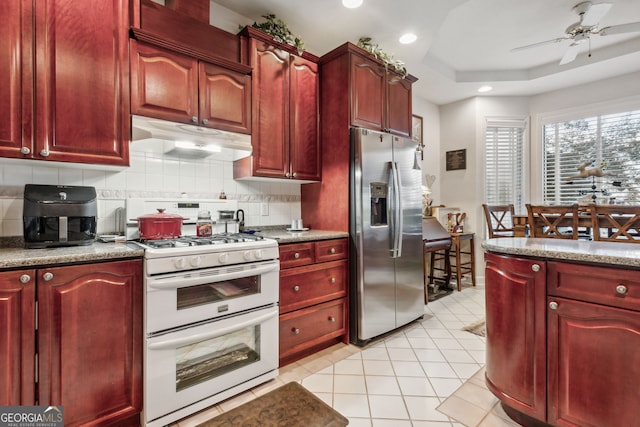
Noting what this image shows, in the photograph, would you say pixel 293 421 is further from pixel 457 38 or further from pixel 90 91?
pixel 457 38

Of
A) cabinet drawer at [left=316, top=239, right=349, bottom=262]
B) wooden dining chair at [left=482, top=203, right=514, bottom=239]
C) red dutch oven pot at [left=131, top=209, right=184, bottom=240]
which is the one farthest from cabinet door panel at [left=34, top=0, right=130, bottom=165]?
wooden dining chair at [left=482, top=203, right=514, bottom=239]

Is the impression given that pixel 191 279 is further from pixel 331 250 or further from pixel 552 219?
pixel 552 219

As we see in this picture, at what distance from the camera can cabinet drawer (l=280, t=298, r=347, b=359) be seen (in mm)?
2191

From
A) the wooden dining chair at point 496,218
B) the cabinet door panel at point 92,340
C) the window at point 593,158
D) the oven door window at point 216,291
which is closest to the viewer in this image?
the cabinet door panel at point 92,340

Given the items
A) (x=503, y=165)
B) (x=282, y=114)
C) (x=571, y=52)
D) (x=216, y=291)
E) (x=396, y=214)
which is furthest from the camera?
(x=503, y=165)

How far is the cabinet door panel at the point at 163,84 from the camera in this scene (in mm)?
1864

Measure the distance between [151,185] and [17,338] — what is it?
120 cm

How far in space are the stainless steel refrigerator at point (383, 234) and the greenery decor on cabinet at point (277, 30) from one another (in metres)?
0.91

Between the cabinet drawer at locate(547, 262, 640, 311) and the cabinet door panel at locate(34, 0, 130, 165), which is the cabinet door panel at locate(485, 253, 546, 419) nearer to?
the cabinet drawer at locate(547, 262, 640, 311)

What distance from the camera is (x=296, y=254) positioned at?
223 centimetres

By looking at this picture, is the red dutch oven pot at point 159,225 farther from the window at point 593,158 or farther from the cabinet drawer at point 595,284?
the window at point 593,158

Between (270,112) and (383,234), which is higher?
(270,112)

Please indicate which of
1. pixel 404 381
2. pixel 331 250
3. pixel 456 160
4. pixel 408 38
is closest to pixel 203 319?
pixel 331 250

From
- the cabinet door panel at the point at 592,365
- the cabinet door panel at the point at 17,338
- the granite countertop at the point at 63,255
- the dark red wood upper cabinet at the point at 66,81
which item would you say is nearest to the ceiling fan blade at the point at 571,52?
the cabinet door panel at the point at 592,365
